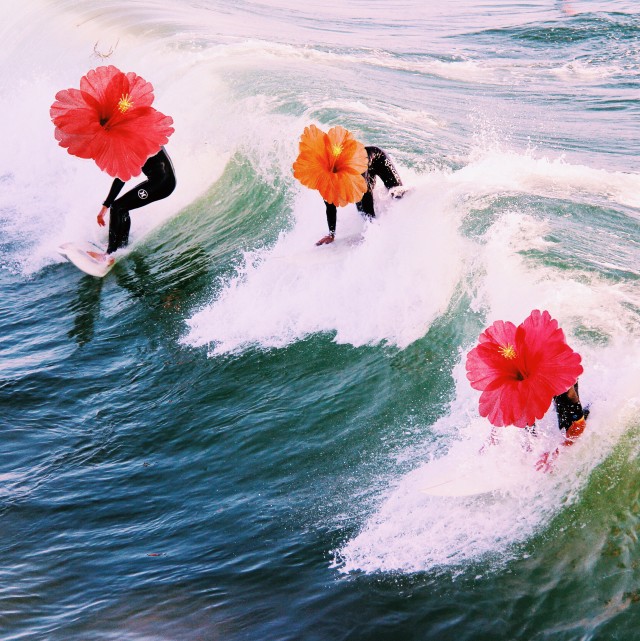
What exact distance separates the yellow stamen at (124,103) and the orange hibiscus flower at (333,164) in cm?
149

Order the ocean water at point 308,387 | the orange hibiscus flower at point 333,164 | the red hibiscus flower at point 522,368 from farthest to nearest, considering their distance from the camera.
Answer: the orange hibiscus flower at point 333,164
the ocean water at point 308,387
the red hibiscus flower at point 522,368

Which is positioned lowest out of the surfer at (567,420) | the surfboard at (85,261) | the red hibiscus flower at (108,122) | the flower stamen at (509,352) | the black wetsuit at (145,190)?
the surfer at (567,420)

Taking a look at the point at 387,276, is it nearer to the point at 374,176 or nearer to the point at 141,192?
the point at 374,176

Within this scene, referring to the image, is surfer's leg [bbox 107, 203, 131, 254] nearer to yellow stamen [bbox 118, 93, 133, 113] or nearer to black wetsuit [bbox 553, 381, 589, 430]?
yellow stamen [bbox 118, 93, 133, 113]

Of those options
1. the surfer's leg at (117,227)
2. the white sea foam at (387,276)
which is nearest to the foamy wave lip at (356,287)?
the white sea foam at (387,276)

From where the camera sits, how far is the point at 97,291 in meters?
8.61

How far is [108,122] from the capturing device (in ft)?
22.6

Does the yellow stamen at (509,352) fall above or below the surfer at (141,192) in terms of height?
below

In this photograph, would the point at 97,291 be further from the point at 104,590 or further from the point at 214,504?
the point at 104,590

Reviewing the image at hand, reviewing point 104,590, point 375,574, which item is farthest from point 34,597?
point 375,574

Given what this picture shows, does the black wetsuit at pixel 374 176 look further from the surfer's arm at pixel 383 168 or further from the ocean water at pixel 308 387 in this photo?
the ocean water at pixel 308 387

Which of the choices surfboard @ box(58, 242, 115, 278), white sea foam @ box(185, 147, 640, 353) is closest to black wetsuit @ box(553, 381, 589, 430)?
white sea foam @ box(185, 147, 640, 353)

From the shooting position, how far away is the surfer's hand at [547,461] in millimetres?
4484

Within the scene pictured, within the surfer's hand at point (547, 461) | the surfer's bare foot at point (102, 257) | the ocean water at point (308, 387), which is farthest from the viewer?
the surfer's bare foot at point (102, 257)
